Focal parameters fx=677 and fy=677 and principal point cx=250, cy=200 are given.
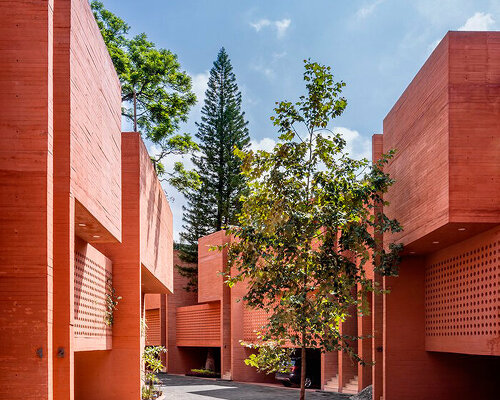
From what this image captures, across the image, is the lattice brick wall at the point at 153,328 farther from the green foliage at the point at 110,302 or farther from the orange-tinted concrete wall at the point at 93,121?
the orange-tinted concrete wall at the point at 93,121

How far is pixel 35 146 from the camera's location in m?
7.44

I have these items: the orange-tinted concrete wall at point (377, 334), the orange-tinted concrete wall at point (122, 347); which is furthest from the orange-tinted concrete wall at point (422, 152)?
the orange-tinted concrete wall at point (122, 347)

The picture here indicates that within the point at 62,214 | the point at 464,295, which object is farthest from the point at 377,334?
the point at 62,214

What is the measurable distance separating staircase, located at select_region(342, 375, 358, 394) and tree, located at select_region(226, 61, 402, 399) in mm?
10294

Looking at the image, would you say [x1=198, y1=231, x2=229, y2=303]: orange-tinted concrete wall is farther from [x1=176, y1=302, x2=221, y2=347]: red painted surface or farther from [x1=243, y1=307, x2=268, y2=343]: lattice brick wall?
[x1=243, y1=307, x2=268, y2=343]: lattice brick wall

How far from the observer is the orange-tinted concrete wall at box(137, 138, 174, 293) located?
15.8 metres

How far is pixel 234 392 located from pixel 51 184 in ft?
54.8

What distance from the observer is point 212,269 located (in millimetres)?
30625

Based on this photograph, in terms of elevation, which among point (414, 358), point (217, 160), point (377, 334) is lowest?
point (414, 358)

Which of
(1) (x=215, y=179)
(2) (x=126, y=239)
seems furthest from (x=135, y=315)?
(1) (x=215, y=179)

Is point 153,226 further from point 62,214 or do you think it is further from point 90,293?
point 62,214

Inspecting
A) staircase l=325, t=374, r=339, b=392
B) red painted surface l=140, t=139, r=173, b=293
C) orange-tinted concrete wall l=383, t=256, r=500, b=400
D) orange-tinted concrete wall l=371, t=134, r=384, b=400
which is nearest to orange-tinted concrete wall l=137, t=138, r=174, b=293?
red painted surface l=140, t=139, r=173, b=293

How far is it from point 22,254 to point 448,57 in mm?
7742

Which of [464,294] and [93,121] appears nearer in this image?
[93,121]
